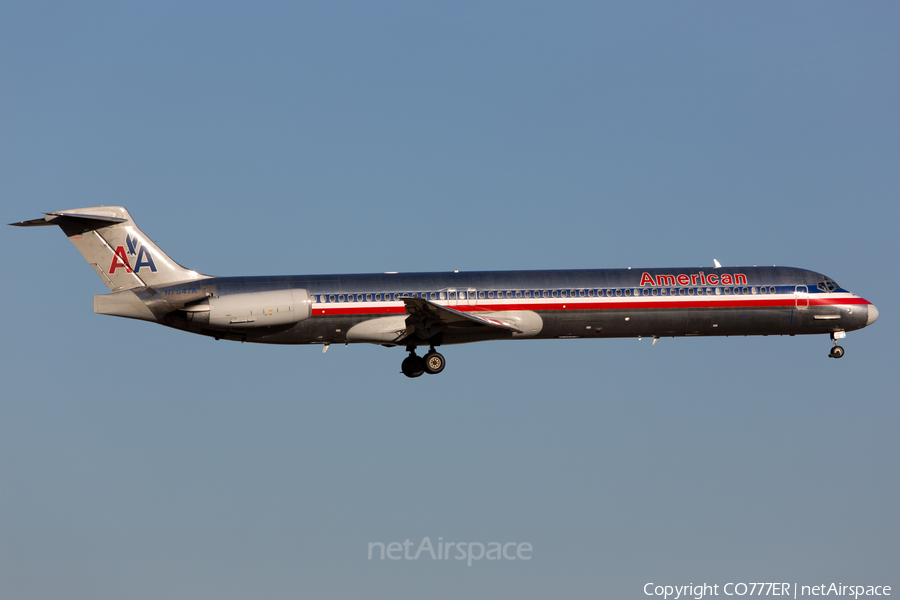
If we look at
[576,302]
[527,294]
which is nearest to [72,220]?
[527,294]

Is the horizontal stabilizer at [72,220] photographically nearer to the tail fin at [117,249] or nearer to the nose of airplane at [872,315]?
the tail fin at [117,249]

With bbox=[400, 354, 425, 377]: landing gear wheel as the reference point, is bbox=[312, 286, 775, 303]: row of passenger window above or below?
above

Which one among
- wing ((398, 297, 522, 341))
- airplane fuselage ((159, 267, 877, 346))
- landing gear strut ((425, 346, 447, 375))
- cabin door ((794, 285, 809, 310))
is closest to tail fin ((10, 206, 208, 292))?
airplane fuselage ((159, 267, 877, 346))

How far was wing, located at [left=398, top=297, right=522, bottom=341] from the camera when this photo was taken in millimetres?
35031

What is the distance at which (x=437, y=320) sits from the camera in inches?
1426

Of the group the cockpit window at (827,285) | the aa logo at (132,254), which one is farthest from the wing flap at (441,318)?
the cockpit window at (827,285)

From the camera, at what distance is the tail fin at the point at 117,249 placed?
36.2 metres

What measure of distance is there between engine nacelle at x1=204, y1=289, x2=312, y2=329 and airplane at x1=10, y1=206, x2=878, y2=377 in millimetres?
34

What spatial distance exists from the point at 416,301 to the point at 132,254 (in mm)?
10332

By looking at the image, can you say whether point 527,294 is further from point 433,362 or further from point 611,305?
point 433,362

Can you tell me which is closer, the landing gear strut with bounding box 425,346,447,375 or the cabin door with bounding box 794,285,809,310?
the landing gear strut with bounding box 425,346,447,375

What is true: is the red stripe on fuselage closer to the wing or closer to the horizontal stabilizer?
the wing

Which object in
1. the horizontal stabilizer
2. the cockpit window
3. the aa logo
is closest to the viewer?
the horizontal stabilizer

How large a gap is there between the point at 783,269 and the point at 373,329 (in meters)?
16.1
